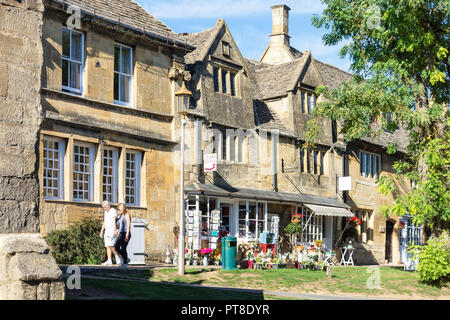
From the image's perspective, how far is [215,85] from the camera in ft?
87.5

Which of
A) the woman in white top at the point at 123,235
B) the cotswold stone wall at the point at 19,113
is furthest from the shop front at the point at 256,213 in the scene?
the cotswold stone wall at the point at 19,113

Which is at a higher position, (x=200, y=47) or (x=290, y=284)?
(x=200, y=47)

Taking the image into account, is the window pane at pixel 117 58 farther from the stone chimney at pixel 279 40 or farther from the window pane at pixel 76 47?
the stone chimney at pixel 279 40

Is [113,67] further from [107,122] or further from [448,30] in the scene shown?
[448,30]

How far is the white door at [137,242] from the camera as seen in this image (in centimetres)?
2234

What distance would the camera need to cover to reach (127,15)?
78.5 feet

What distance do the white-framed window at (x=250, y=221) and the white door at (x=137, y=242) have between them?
5.35 m

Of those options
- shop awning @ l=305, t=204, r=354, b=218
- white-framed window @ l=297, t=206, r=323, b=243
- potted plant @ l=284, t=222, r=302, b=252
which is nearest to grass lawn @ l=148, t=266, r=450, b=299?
potted plant @ l=284, t=222, r=302, b=252

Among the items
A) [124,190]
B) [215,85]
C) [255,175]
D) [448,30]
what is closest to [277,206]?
[255,175]

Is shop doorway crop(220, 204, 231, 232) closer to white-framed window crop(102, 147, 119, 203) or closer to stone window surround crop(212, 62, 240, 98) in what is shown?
stone window surround crop(212, 62, 240, 98)

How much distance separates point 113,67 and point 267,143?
335 inches

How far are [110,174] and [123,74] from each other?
3.48 m

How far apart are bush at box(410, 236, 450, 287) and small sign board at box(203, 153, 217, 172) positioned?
26.0 feet

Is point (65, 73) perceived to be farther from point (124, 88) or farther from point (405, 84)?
point (405, 84)
